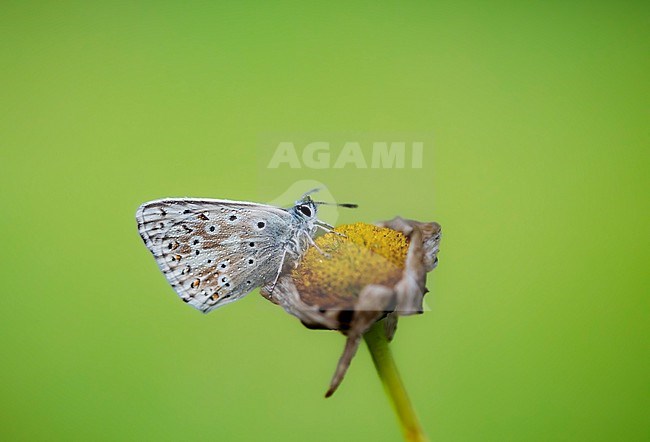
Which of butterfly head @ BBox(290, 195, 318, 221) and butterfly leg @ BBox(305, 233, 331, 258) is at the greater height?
butterfly head @ BBox(290, 195, 318, 221)

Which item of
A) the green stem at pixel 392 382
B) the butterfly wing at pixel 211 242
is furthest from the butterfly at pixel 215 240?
the green stem at pixel 392 382

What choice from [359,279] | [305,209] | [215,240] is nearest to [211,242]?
[215,240]

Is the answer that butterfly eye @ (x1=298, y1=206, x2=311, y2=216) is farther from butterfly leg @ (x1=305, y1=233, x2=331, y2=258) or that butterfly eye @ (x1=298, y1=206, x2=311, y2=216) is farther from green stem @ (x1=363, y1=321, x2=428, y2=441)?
green stem @ (x1=363, y1=321, x2=428, y2=441)

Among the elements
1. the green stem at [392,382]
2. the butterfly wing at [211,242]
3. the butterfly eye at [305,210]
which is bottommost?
the green stem at [392,382]

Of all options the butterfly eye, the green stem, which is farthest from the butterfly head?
the green stem

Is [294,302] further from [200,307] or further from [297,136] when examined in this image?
[297,136]

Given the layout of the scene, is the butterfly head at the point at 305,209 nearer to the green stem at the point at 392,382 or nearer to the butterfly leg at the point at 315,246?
the butterfly leg at the point at 315,246
